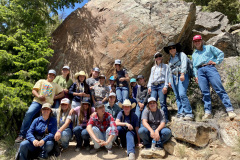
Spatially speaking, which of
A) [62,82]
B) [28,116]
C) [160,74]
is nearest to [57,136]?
[28,116]

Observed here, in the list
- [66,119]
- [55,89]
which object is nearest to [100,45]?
[55,89]

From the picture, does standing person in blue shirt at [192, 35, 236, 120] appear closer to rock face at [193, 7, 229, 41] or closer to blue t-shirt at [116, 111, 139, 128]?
blue t-shirt at [116, 111, 139, 128]

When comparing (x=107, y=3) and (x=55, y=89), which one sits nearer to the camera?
(x=55, y=89)

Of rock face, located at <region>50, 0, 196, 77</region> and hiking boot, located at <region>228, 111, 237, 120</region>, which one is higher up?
rock face, located at <region>50, 0, 196, 77</region>

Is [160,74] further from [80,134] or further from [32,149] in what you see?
[32,149]

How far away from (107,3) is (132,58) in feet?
9.15

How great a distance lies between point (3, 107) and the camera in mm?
5387

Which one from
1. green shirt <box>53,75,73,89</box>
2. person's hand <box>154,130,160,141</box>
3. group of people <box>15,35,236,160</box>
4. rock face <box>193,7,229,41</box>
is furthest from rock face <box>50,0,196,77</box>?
rock face <box>193,7,229,41</box>

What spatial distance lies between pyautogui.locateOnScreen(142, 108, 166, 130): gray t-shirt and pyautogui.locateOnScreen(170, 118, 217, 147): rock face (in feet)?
1.61

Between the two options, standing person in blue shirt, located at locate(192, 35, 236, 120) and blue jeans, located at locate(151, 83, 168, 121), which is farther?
blue jeans, located at locate(151, 83, 168, 121)

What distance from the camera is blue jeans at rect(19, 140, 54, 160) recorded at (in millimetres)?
4306

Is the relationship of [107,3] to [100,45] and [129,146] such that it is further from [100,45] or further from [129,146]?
[129,146]

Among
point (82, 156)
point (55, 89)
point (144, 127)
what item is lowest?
point (82, 156)

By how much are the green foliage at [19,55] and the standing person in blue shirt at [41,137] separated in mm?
1447
